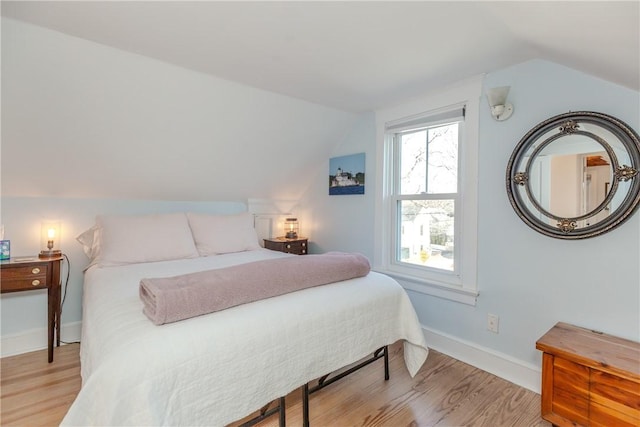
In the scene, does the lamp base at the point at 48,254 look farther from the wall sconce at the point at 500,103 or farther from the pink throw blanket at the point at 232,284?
the wall sconce at the point at 500,103

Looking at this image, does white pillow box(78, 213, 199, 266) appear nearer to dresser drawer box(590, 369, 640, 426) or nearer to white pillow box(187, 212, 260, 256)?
white pillow box(187, 212, 260, 256)

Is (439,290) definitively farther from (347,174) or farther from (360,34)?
(360,34)

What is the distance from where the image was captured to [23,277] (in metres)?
2.04

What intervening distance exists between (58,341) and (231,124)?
2.20 meters

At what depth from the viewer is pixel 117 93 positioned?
2.02 meters

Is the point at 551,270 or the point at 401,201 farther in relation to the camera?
the point at 401,201

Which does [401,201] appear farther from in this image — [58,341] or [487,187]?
[58,341]

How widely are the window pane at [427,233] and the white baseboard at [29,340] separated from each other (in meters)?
2.86

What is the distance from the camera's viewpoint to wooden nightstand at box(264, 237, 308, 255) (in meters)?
3.38

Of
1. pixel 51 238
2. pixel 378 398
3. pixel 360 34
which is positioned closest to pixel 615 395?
pixel 378 398

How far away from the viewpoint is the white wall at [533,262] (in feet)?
5.34

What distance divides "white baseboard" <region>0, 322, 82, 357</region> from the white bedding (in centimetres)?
117

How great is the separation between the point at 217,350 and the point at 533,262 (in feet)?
6.35

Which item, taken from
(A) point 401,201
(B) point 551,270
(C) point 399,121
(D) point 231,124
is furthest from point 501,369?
(D) point 231,124
